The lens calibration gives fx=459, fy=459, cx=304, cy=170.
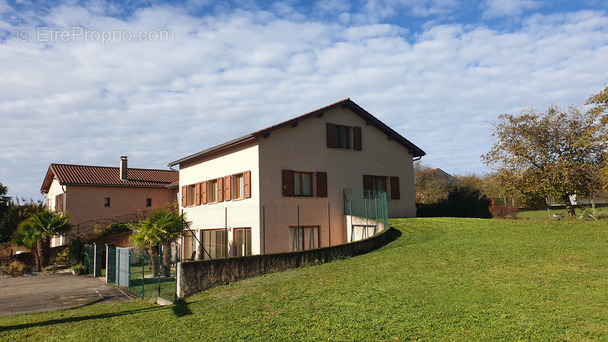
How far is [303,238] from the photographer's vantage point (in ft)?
67.8

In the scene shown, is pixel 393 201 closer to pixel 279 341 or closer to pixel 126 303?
pixel 126 303

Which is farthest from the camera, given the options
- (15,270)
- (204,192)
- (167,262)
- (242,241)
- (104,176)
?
(104,176)

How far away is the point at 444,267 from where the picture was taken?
11695mm

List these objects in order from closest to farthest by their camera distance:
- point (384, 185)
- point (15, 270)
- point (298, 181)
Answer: point (15, 270) < point (298, 181) < point (384, 185)

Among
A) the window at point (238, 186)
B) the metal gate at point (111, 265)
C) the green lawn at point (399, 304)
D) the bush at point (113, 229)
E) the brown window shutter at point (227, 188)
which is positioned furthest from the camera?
the bush at point (113, 229)

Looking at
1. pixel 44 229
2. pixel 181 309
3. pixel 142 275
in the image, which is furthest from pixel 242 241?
Answer: pixel 181 309

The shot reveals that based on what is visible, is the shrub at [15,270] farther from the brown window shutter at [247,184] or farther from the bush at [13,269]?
the brown window shutter at [247,184]

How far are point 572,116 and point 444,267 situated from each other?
17963mm

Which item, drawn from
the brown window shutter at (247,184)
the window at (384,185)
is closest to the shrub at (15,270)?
the brown window shutter at (247,184)

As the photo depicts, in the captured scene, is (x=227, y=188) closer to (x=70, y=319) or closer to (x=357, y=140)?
(x=357, y=140)

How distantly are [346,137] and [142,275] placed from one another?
1247 centimetres

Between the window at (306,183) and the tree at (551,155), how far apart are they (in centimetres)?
1170

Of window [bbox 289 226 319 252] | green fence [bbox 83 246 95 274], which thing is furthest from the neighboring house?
window [bbox 289 226 319 252]

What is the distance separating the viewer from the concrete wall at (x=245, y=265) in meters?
12.0
